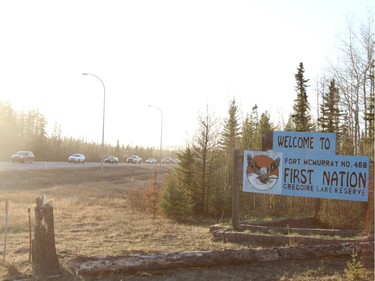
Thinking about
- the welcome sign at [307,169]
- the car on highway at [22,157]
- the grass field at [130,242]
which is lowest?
the grass field at [130,242]

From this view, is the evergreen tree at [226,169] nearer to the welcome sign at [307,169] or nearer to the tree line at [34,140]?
the welcome sign at [307,169]

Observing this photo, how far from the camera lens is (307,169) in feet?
38.8

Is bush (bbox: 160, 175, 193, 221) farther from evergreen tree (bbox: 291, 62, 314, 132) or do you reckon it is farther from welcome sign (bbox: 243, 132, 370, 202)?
evergreen tree (bbox: 291, 62, 314, 132)

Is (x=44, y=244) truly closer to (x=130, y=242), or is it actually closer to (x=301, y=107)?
(x=130, y=242)

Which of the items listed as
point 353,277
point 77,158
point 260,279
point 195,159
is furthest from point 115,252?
point 77,158

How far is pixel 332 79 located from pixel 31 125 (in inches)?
3332

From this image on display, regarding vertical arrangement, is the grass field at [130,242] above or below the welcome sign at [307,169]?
below

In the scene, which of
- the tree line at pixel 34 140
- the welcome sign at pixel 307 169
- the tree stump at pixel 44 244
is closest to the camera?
the tree stump at pixel 44 244

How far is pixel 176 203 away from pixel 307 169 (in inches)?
224

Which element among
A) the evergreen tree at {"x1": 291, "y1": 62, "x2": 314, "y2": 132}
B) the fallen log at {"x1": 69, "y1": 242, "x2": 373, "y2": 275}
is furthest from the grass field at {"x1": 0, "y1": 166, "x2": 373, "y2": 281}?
the evergreen tree at {"x1": 291, "y1": 62, "x2": 314, "y2": 132}

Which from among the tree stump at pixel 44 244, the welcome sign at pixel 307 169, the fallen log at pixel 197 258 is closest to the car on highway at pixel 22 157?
the welcome sign at pixel 307 169

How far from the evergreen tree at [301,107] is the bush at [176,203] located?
10891 mm

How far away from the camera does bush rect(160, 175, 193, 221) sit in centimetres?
1608

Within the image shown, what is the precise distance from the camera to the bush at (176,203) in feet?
52.7
